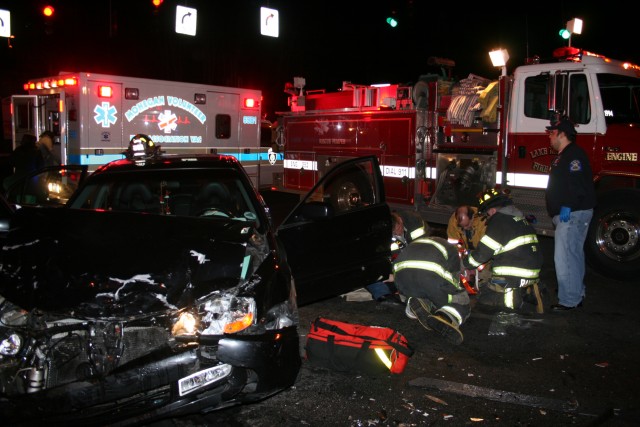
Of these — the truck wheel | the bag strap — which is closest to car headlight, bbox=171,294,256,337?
the bag strap

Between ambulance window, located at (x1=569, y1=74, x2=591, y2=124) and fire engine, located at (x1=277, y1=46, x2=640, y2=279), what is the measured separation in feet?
0.04

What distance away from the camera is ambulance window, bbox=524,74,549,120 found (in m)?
7.68

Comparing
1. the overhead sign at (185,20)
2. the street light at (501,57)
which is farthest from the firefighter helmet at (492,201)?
the overhead sign at (185,20)

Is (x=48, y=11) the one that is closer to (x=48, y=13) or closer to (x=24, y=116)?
(x=48, y=13)

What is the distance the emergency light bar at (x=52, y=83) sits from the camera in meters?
10.2

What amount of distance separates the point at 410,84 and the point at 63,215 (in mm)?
6523

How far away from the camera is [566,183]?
5684mm

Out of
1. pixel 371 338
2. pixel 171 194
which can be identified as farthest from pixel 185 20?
pixel 371 338

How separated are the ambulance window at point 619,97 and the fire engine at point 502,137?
0.04 feet

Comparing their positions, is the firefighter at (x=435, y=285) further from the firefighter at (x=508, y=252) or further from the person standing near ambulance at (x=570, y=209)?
the person standing near ambulance at (x=570, y=209)

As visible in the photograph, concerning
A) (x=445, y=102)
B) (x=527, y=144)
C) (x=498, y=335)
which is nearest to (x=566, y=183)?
(x=498, y=335)

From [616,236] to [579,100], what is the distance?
178cm

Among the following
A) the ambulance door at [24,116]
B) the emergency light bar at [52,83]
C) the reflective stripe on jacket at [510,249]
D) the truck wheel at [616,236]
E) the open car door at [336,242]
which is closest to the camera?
the open car door at [336,242]

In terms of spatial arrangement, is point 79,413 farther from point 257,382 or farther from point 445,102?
point 445,102
